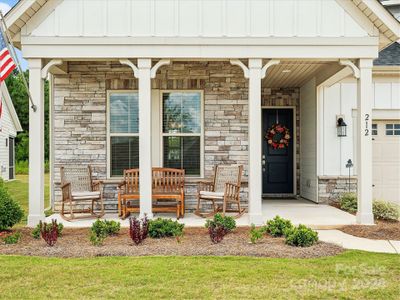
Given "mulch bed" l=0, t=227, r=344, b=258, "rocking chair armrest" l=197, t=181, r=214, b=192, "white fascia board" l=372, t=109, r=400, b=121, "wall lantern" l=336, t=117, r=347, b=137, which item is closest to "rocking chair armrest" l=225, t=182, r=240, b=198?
"rocking chair armrest" l=197, t=181, r=214, b=192

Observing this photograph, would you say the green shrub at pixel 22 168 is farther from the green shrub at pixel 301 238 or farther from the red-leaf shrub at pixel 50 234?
the green shrub at pixel 301 238

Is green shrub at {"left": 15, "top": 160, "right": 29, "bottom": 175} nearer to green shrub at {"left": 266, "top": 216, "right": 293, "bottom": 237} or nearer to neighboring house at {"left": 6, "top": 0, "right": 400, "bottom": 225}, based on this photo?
neighboring house at {"left": 6, "top": 0, "right": 400, "bottom": 225}

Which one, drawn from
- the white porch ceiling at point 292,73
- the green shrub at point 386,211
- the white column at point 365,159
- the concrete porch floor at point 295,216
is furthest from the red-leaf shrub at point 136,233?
the green shrub at point 386,211

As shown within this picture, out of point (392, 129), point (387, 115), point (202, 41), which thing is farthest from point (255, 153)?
point (392, 129)

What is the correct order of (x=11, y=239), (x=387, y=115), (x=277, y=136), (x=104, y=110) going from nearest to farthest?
(x=11, y=239), (x=104, y=110), (x=387, y=115), (x=277, y=136)

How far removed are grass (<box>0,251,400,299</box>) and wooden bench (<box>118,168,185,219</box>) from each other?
104 inches

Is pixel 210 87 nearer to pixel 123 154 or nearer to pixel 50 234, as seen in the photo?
pixel 123 154

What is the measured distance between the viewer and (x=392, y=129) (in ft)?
35.3

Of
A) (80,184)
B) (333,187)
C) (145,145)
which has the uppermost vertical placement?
(145,145)

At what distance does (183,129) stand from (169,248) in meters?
3.66

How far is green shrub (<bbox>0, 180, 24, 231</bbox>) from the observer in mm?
6773

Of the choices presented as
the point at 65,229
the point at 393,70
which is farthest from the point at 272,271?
the point at 393,70

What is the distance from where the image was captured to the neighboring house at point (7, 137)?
2133cm

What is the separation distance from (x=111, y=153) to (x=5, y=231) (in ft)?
8.74
